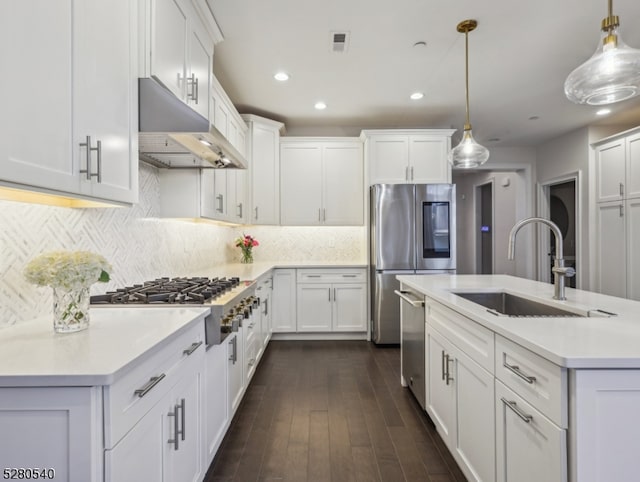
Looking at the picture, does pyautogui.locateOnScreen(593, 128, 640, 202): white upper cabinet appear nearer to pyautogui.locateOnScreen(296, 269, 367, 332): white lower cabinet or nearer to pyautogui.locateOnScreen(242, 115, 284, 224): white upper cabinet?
pyautogui.locateOnScreen(296, 269, 367, 332): white lower cabinet

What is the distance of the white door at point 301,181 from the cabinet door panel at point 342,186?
3.6 inches

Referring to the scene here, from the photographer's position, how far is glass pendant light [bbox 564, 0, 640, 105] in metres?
1.51

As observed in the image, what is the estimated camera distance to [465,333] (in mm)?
1685

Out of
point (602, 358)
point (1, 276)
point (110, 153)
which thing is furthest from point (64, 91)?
point (602, 358)

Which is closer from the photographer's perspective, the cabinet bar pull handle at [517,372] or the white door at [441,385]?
the cabinet bar pull handle at [517,372]

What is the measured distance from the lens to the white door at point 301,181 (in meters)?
4.51

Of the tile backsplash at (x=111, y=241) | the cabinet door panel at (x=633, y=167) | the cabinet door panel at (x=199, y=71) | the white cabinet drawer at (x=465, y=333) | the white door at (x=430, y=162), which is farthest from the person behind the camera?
the white door at (x=430, y=162)

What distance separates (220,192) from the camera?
312cm

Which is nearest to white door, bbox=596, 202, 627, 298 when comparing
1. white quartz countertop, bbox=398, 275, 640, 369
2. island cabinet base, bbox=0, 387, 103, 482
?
white quartz countertop, bbox=398, 275, 640, 369

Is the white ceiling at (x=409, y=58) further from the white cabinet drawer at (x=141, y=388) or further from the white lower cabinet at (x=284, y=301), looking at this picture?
the white cabinet drawer at (x=141, y=388)

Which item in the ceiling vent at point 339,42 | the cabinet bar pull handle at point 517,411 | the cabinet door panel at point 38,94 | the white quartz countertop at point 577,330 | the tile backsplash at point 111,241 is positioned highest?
the ceiling vent at point 339,42

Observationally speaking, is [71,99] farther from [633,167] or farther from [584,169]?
[584,169]

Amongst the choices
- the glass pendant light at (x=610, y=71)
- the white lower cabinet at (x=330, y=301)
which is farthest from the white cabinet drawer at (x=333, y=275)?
the glass pendant light at (x=610, y=71)

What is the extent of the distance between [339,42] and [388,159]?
177 centimetres
